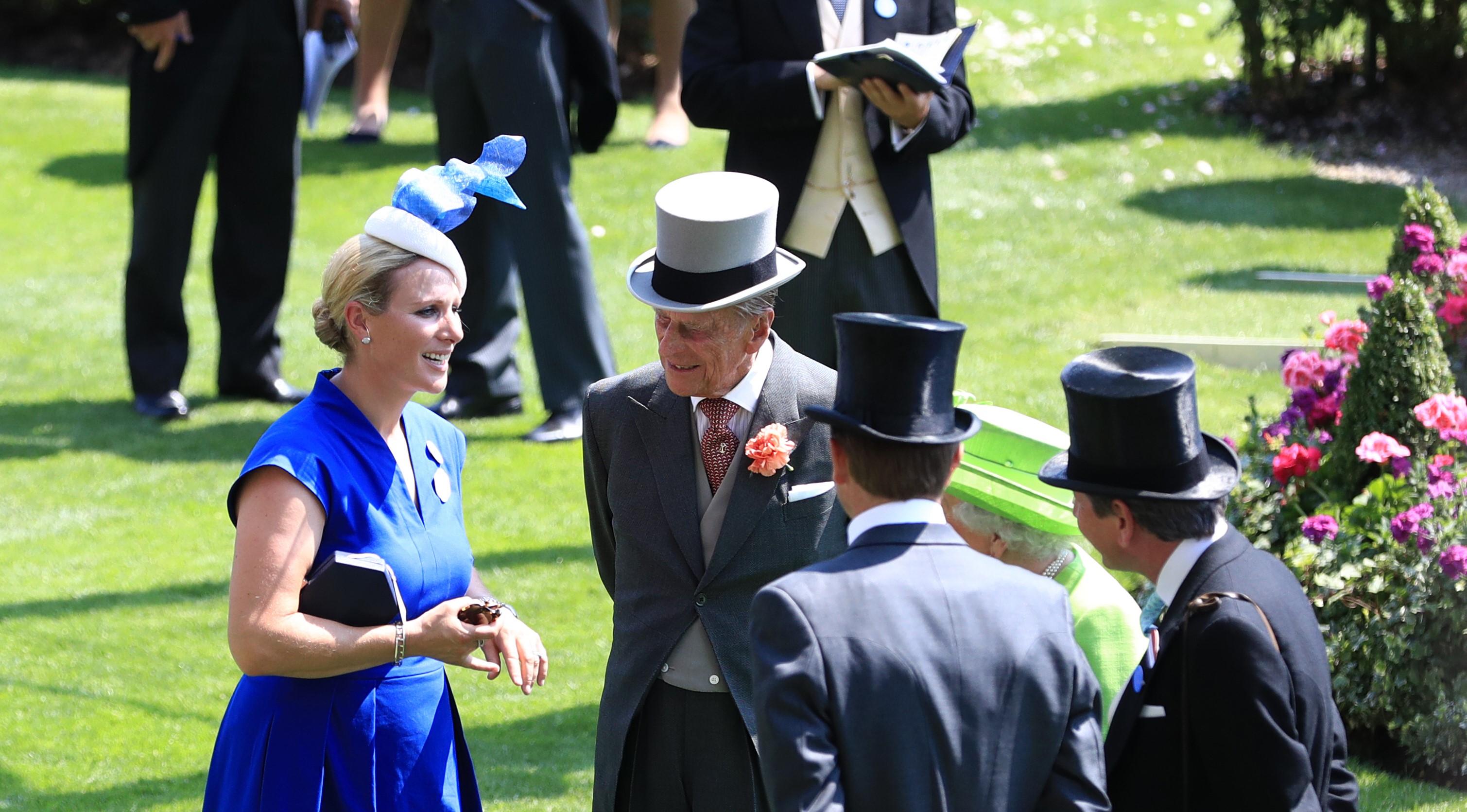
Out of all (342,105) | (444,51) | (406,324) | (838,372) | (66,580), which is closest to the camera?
(838,372)

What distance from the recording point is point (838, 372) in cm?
258

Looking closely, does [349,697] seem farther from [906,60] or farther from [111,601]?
[111,601]

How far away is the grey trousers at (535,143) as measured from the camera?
23.8 feet

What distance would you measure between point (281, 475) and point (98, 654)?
10.2 feet

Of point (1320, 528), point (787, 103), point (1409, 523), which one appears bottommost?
point (1320, 528)

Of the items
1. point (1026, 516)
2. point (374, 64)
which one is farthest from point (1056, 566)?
point (374, 64)

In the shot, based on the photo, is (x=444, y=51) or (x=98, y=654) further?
(x=444, y=51)

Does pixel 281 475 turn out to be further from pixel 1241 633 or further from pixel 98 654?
pixel 98 654

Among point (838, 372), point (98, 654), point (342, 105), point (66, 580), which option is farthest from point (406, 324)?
point (342, 105)

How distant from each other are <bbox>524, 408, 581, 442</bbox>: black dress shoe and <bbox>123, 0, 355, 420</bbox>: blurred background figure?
1.72 metres

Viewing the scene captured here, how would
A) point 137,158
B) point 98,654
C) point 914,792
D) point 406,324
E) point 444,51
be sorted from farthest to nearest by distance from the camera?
point 137,158, point 444,51, point 98,654, point 406,324, point 914,792

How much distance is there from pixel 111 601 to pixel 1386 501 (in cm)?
481

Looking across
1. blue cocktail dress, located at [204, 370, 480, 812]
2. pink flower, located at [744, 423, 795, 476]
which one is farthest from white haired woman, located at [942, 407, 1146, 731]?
blue cocktail dress, located at [204, 370, 480, 812]

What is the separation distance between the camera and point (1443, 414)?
16.3ft
